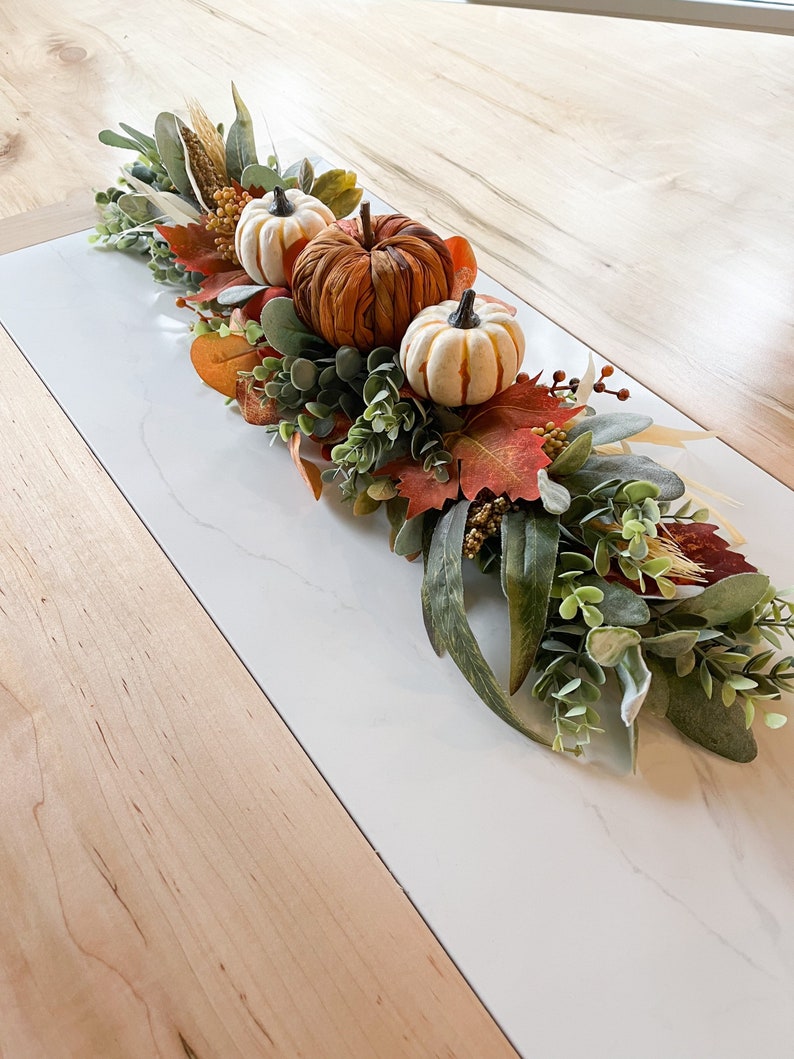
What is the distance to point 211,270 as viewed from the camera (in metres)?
0.83

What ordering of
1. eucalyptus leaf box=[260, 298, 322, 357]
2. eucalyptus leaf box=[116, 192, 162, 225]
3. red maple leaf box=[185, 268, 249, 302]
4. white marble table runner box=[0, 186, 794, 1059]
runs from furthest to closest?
eucalyptus leaf box=[116, 192, 162, 225] < red maple leaf box=[185, 268, 249, 302] < eucalyptus leaf box=[260, 298, 322, 357] < white marble table runner box=[0, 186, 794, 1059]

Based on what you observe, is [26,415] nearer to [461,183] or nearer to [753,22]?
[461,183]

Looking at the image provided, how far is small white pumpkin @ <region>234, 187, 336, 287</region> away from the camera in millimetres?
737

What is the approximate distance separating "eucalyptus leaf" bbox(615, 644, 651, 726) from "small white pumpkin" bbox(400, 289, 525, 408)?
0.23 m

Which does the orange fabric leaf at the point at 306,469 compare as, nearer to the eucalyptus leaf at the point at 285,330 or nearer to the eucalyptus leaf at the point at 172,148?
the eucalyptus leaf at the point at 285,330

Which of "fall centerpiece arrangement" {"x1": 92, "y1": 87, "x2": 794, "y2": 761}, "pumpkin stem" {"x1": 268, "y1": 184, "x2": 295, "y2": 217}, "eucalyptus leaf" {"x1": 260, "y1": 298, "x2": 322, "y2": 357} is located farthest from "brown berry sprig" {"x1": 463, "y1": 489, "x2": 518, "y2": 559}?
"pumpkin stem" {"x1": 268, "y1": 184, "x2": 295, "y2": 217}

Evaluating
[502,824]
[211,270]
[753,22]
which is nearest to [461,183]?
[211,270]

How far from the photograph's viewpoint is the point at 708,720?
1.79ft

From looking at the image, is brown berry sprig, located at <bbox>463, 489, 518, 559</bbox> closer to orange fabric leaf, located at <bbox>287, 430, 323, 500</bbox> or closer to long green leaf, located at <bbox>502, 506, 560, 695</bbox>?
long green leaf, located at <bbox>502, 506, 560, 695</bbox>

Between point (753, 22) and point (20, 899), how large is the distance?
1.39 metres

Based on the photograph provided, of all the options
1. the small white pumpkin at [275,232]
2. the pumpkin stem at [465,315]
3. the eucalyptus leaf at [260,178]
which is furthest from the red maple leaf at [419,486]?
the eucalyptus leaf at [260,178]

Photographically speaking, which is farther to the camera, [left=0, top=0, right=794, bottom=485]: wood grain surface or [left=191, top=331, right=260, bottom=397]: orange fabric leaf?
[left=0, top=0, right=794, bottom=485]: wood grain surface

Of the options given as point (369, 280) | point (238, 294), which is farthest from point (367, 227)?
point (238, 294)

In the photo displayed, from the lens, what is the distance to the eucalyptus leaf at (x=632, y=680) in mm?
494
